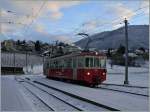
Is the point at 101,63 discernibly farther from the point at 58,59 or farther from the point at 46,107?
the point at 46,107

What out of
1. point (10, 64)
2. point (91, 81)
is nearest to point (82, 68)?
point (91, 81)

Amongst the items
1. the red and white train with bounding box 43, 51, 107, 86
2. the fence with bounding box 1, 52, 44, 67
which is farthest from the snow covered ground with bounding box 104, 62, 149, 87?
the fence with bounding box 1, 52, 44, 67

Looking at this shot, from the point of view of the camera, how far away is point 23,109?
1778 centimetres

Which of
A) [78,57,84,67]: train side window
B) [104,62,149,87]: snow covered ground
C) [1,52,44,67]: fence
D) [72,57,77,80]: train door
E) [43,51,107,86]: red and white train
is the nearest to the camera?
[43,51,107,86]: red and white train

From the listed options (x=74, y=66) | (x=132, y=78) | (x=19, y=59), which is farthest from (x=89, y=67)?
(x=19, y=59)

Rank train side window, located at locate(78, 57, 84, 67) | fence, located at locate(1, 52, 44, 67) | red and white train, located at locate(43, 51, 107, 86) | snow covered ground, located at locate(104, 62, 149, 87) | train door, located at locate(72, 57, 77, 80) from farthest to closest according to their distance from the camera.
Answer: fence, located at locate(1, 52, 44, 67) → snow covered ground, located at locate(104, 62, 149, 87) → train door, located at locate(72, 57, 77, 80) → train side window, located at locate(78, 57, 84, 67) → red and white train, located at locate(43, 51, 107, 86)

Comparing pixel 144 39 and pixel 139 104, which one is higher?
pixel 144 39

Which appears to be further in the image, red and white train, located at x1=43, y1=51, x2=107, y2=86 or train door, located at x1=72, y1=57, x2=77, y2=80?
train door, located at x1=72, y1=57, x2=77, y2=80

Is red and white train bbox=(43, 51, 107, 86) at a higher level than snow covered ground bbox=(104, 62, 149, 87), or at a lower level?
higher

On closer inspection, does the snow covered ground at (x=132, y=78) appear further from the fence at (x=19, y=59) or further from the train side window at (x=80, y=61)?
the fence at (x=19, y=59)

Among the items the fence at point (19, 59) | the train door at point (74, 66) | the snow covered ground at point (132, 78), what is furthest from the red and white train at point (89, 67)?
the fence at point (19, 59)

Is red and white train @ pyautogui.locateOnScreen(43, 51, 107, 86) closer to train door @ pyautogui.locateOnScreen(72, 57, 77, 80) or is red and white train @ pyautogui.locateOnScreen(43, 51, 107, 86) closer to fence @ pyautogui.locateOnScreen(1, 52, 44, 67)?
train door @ pyautogui.locateOnScreen(72, 57, 77, 80)

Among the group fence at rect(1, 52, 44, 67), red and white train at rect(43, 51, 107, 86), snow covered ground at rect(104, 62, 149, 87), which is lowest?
snow covered ground at rect(104, 62, 149, 87)

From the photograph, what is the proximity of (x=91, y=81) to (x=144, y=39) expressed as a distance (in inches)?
6130
